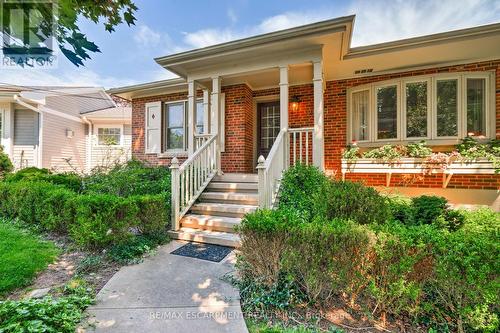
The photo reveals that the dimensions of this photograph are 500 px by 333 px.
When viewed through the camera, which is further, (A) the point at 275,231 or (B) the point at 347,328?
(A) the point at 275,231

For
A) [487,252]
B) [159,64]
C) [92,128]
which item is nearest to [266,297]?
[487,252]

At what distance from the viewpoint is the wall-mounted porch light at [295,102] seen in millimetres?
7188

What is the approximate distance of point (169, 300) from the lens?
8.79 feet

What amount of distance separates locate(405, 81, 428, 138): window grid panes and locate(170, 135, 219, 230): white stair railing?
4866mm

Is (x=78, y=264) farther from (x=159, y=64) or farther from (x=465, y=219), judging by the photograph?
(x=465, y=219)

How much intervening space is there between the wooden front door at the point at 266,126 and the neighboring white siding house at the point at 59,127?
5161 mm

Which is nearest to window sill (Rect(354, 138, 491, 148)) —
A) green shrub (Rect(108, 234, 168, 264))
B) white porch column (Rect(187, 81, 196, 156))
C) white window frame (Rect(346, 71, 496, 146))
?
white window frame (Rect(346, 71, 496, 146))

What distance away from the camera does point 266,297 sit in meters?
2.64

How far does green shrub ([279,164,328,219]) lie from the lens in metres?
4.74

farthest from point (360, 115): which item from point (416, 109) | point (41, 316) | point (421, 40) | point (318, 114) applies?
point (41, 316)

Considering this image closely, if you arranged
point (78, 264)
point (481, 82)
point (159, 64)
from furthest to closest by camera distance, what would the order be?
point (159, 64), point (481, 82), point (78, 264)

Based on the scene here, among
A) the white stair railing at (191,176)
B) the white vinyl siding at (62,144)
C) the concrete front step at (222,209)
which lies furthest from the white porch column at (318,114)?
the white vinyl siding at (62,144)

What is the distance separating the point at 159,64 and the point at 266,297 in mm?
5712

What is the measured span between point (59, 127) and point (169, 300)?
41.8ft
